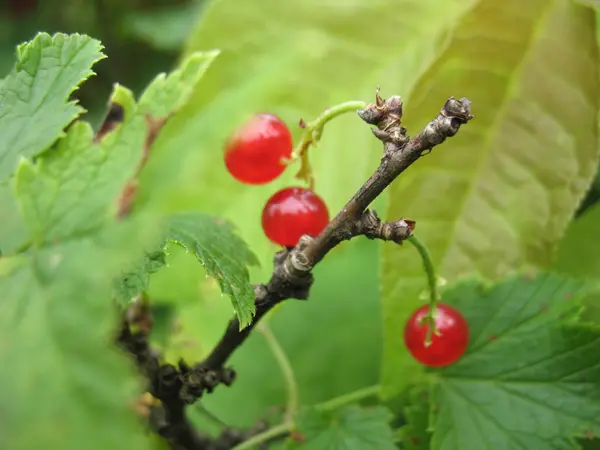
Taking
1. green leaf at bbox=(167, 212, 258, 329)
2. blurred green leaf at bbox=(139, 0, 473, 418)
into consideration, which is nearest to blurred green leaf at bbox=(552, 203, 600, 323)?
blurred green leaf at bbox=(139, 0, 473, 418)

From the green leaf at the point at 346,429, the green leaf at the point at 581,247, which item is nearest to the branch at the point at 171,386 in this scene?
the green leaf at the point at 346,429

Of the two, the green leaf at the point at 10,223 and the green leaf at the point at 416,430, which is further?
the green leaf at the point at 416,430

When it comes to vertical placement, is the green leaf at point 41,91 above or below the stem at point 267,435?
above

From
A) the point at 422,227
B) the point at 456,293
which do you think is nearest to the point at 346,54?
the point at 422,227

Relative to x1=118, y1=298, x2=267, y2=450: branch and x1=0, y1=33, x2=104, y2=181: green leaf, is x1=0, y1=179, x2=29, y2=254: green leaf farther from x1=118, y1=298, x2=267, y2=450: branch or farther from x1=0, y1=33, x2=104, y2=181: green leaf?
x1=118, y1=298, x2=267, y2=450: branch

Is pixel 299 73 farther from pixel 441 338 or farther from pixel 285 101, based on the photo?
pixel 441 338

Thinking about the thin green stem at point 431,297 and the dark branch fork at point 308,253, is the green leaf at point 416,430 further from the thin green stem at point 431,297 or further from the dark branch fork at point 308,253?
the dark branch fork at point 308,253

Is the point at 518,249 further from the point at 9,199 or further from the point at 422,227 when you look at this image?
the point at 9,199
